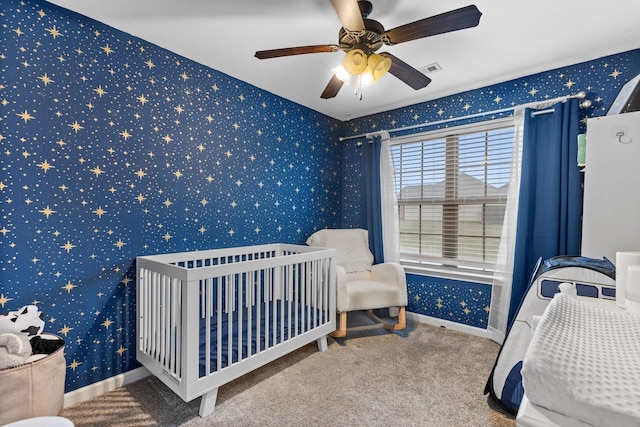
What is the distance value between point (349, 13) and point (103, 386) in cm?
239

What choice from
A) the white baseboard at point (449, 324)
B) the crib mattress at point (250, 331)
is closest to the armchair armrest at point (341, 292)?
the crib mattress at point (250, 331)

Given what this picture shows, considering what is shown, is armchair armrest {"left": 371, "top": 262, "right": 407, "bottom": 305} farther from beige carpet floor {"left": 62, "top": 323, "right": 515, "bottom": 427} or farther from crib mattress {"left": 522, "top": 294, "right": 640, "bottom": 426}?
crib mattress {"left": 522, "top": 294, "right": 640, "bottom": 426}

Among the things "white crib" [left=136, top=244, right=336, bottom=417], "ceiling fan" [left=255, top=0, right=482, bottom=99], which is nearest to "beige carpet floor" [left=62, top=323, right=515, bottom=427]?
"white crib" [left=136, top=244, right=336, bottom=417]

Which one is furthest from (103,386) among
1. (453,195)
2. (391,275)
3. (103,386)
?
(453,195)

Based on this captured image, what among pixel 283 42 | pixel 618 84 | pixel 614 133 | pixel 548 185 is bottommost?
pixel 548 185

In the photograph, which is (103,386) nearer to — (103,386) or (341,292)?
(103,386)

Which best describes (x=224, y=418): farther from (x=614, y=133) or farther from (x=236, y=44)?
(x=614, y=133)

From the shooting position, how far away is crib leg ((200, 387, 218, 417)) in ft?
5.34

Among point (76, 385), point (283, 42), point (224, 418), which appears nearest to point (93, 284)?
point (76, 385)

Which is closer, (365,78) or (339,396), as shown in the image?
(365,78)

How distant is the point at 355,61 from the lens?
5.11 feet

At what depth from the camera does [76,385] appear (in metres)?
1.75

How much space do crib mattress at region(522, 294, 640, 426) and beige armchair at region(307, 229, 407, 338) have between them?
1.98m

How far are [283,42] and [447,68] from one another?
1250 millimetres
